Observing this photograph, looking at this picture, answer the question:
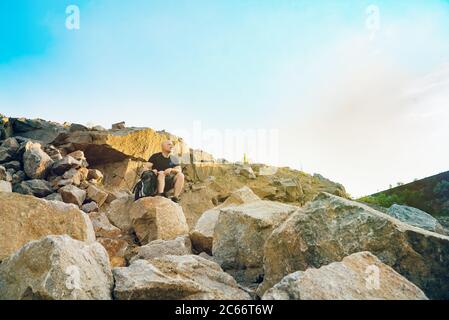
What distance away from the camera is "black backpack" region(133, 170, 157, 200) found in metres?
11.7

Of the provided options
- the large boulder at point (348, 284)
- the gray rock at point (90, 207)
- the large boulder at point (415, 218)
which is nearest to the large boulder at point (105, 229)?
the gray rock at point (90, 207)

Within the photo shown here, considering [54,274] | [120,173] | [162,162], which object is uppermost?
[162,162]

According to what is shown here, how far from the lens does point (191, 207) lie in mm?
18469

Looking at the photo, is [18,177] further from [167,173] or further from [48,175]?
[167,173]

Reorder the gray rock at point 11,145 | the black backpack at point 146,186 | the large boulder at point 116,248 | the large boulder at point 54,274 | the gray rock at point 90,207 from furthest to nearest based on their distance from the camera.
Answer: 1. the gray rock at point 11,145
2. the gray rock at point 90,207
3. the black backpack at point 146,186
4. the large boulder at point 116,248
5. the large boulder at point 54,274

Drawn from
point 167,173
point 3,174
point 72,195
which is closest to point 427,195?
point 167,173

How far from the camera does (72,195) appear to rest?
14.7 metres

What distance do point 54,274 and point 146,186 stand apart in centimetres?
832

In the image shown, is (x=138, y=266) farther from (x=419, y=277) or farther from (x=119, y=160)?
(x=119, y=160)

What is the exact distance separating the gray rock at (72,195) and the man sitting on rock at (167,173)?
4360mm

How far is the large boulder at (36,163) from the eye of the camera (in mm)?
16141

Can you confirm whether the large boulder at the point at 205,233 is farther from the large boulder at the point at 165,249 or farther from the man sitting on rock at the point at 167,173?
the man sitting on rock at the point at 167,173

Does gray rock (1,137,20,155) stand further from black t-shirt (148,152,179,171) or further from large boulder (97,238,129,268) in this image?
large boulder (97,238,129,268)
